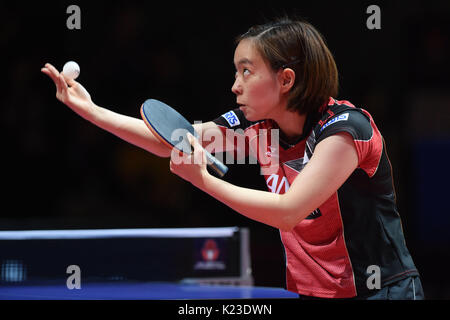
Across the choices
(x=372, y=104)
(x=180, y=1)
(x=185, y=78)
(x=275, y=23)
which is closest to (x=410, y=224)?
(x=372, y=104)

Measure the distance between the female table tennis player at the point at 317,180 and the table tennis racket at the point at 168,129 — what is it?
48mm

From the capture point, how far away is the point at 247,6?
611 centimetres

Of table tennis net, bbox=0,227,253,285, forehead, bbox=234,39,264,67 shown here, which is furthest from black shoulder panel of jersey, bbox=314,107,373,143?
table tennis net, bbox=0,227,253,285

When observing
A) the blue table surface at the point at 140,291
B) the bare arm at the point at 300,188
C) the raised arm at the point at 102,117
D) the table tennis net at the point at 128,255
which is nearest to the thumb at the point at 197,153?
the bare arm at the point at 300,188

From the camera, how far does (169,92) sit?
583 cm

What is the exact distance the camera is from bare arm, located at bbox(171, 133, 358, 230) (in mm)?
2086

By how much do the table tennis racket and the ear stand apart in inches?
15.1

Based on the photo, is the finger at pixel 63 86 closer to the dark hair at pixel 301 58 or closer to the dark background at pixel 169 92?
the dark hair at pixel 301 58

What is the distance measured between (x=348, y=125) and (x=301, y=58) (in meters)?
0.36

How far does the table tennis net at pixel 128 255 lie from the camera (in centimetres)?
350

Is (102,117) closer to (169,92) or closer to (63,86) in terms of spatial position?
(63,86)
